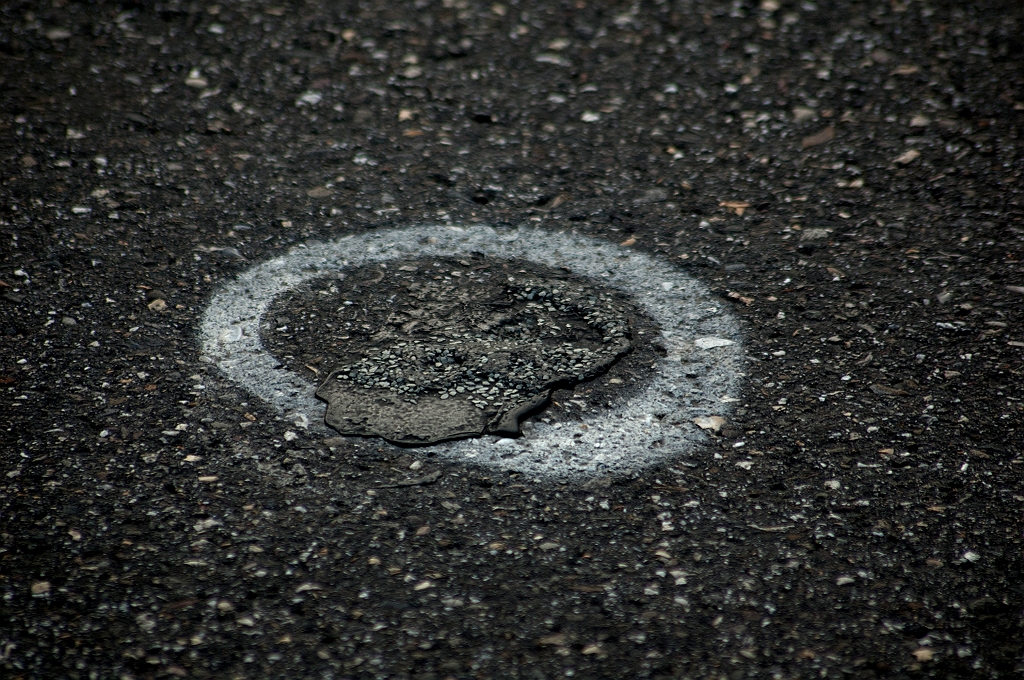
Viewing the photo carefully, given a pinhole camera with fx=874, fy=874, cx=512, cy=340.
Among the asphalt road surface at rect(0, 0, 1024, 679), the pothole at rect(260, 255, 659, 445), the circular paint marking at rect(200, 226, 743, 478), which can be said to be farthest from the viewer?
the pothole at rect(260, 255, 659, 445)

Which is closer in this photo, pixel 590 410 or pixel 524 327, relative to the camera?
pixel 590 410

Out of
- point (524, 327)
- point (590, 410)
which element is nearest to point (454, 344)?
point (524, 327)

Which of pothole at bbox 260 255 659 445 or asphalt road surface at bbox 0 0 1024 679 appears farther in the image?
pothole at bbox 260 255 659 445

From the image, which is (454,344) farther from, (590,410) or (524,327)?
(590,410)

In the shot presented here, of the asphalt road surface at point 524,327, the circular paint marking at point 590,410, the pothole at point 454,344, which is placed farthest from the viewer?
the pothole at point 454,344

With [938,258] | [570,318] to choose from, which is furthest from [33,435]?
[938,258]
